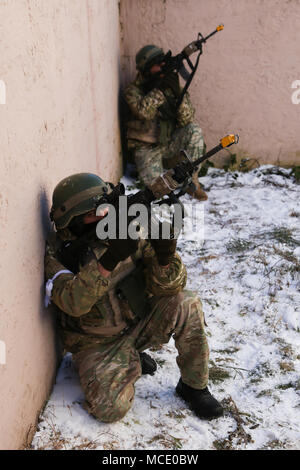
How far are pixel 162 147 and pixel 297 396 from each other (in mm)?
3529

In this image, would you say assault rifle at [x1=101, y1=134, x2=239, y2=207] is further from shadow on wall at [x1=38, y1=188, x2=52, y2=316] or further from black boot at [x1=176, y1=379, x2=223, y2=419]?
black boot at [x1=176, y1=379, x2=223, y2=419]

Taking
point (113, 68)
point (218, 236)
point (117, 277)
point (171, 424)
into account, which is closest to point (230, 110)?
point (113, 68)

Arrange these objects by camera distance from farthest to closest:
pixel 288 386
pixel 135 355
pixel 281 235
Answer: pixel 281 235 < pixel 288 386 < pixel 135 355

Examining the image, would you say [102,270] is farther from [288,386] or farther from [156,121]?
[156,121]

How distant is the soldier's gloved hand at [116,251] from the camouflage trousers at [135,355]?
52 cm

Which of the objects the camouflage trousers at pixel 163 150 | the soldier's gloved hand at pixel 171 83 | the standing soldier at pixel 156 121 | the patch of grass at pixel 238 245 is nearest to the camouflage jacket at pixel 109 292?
the patch of grass at pixel 238 245

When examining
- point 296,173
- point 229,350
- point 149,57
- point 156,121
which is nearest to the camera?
point 229,350

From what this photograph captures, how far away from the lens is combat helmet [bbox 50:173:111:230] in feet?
6.81

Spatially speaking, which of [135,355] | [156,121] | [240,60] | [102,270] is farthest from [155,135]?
[102,270]

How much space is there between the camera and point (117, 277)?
7.30ft

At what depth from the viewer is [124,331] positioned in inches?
90.7

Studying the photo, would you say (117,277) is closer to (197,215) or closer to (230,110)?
(197,215)

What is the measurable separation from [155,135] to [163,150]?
22 cm

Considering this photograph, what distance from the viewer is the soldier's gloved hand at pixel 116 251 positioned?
182cm
